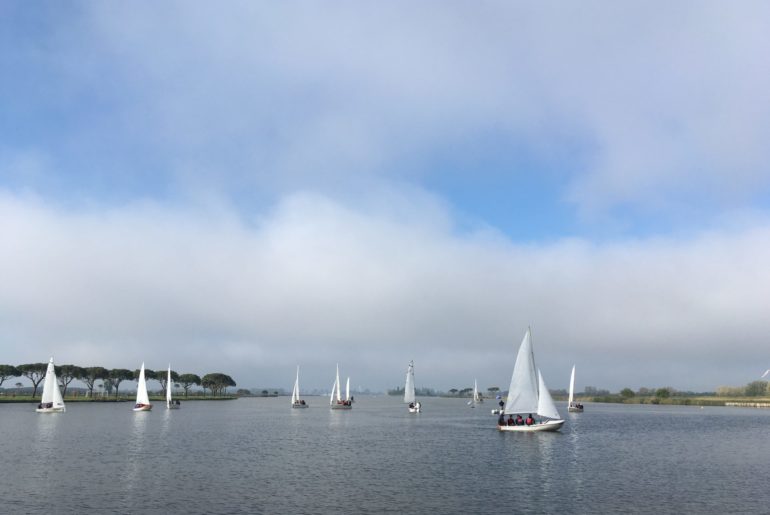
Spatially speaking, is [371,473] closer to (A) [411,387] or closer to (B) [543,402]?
(B) [543,402]

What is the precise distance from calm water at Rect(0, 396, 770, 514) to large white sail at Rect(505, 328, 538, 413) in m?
5.20

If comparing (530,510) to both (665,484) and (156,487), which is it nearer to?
(665,484)

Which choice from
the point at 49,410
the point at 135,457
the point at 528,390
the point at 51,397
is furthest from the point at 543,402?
the point at 51,397

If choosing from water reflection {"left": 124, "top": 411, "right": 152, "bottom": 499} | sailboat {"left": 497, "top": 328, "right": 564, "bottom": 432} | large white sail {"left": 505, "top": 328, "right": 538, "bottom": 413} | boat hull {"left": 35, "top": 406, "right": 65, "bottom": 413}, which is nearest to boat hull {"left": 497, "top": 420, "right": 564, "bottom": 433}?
sailboat {"left": 497, "top": 328, "right": 564, "bottom": 432}

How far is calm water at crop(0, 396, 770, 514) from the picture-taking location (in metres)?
42.5

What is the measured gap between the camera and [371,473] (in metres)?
56.5

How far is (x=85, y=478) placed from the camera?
50469 mm

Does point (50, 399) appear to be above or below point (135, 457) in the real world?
Answer: below

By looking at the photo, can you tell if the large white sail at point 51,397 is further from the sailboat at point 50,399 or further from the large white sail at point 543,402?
the large white sail at point 543,402

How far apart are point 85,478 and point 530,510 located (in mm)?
36474

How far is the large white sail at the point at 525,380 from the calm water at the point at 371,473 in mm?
5200

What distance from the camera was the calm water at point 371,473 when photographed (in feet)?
A: 140

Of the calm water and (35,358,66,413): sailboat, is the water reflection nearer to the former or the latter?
the calm water

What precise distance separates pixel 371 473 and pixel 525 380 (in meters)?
42.6
